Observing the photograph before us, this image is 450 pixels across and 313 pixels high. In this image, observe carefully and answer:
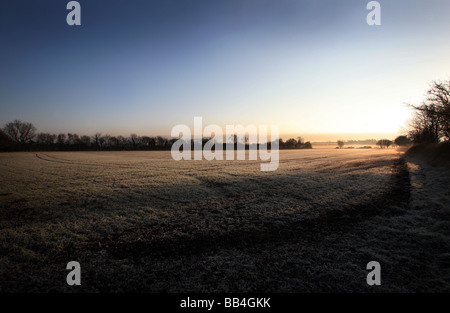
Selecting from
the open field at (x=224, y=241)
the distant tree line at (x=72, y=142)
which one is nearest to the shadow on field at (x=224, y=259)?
the open field at (x=224, y=241)

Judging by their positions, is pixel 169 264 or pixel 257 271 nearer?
pixel 257 271

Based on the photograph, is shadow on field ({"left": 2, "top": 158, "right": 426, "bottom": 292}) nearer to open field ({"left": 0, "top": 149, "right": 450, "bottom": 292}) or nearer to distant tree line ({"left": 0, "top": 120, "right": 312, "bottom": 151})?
open field ({"left": 0, "top": 149, "right": 450, "bottom": 292})

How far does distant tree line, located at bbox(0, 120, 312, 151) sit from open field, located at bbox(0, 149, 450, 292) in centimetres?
8400

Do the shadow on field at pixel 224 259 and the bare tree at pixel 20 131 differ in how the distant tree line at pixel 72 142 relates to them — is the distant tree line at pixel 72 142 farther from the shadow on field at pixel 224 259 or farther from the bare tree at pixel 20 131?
the shadow on field at pixel 224 259

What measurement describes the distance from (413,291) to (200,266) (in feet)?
18.7

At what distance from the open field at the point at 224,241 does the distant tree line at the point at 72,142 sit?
84.0 metres

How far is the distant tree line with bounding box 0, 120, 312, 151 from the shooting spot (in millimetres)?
95500

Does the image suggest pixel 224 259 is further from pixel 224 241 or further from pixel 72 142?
pixel 72 142

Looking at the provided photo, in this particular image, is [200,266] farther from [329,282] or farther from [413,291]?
[413,291]

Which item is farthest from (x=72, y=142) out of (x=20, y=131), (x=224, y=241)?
(x=224, y=241)

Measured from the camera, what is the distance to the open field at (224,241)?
528 centimetres
